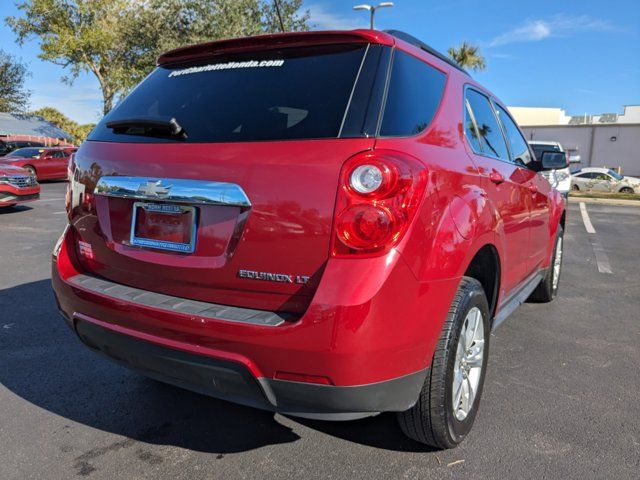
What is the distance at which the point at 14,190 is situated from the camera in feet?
35.8

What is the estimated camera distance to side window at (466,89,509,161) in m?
3.06

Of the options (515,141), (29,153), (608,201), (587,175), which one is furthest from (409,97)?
(587,175)

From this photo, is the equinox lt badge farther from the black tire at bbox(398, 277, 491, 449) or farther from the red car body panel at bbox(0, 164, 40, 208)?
the red car body panel at bbox(0, 164, 40, 208)

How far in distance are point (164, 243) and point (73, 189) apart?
752 millimetres

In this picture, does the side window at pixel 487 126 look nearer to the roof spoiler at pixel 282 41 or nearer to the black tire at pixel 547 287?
the roof spoiler at pixel 282 41

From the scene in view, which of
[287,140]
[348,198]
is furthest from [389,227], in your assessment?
[287,140]

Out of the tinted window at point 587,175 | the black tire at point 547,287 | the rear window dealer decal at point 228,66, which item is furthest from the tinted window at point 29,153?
the tinted window at point 587,175

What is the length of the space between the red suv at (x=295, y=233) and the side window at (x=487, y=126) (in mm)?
389

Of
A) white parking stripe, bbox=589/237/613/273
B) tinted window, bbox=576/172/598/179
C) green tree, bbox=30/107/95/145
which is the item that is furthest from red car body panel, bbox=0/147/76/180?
green tree, bbox=30/107/95/145

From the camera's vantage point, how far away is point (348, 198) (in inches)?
75.9

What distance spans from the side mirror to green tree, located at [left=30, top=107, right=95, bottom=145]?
169 feet

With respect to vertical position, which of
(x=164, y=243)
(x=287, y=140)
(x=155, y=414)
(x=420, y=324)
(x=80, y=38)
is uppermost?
(x=80, y=38)

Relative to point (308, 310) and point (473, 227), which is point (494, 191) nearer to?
point (473, 227)

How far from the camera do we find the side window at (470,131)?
277 cm
